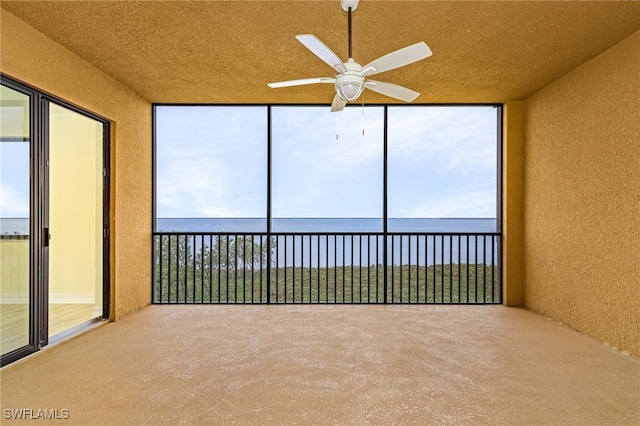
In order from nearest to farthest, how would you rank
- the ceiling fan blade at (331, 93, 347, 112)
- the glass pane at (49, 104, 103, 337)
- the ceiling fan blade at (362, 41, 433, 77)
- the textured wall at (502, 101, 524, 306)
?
the ceiling fan blade at (362, 41, 433, 77) → the ceiling fan blade at (331, 93, 347, 112) → the glass pane at (49, 104, 103, 337) → the textured wall at (502, 101, 524, 306)

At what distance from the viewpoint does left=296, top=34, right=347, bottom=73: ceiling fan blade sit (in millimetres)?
1854

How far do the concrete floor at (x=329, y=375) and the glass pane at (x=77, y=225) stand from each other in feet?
1.64

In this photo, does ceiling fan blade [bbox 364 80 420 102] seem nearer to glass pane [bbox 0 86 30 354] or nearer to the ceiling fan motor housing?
the ceiling fan motor housing

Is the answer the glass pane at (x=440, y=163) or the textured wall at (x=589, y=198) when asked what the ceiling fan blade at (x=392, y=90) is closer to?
the textured wall at (x=589, y=198)

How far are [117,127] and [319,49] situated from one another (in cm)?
269

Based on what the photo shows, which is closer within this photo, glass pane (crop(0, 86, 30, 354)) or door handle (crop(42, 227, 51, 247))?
glass pane (crop(0, 86, 30, 354))

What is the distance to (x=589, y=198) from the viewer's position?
3164 mm

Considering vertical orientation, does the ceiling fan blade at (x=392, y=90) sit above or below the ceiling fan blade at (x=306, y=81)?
above

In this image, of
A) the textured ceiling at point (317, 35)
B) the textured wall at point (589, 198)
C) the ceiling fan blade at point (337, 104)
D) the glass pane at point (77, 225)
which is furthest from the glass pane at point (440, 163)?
the glass pane at point (77, 225)

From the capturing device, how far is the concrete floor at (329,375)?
1.92 metres

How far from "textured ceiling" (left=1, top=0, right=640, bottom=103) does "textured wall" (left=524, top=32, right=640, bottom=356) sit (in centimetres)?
29

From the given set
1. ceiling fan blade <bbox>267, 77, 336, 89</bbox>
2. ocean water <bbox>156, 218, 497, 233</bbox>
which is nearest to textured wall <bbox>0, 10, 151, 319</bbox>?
ceiling fan blade <bbox>267, 77, 336, 89</bbox>

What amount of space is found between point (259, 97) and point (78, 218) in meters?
2.28

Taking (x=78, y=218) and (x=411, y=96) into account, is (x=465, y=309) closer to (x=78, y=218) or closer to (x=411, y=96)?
(x=411, y=96)
